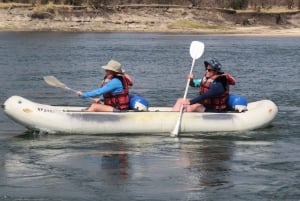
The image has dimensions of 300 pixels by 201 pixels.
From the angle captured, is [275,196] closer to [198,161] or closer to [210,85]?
[198,161]

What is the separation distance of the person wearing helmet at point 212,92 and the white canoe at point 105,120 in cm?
34

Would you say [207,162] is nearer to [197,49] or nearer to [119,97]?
[119,97]

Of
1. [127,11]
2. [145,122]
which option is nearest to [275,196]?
[145,122]

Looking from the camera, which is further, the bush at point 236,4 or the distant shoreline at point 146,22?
the bush at point 236,4

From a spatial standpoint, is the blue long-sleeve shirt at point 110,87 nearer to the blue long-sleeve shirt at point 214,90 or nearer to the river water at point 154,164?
the river water at point 154,164

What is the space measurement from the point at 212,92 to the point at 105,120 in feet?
6.64

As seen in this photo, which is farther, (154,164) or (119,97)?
(119,97)

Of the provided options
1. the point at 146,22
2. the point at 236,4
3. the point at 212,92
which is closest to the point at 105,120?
the point at 212,92

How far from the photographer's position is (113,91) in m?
13.4

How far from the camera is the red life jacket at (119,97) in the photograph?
13375 millimetres

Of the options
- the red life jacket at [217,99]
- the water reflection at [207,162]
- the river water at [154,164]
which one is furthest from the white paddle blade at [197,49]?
the water reflection at [207,162]

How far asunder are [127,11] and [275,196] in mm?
80275

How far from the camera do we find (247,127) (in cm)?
1392

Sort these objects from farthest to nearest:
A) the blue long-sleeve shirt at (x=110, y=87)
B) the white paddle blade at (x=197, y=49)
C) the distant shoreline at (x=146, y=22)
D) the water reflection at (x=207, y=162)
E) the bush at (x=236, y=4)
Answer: the bush at (x=236, y=4), the distant shoreline at (x=146, y=22), the white paddle blade at (x=197, y=49), the blue long-sleeve shirt at (x=110, y=87), the water reflection at (x=207, y=162)
